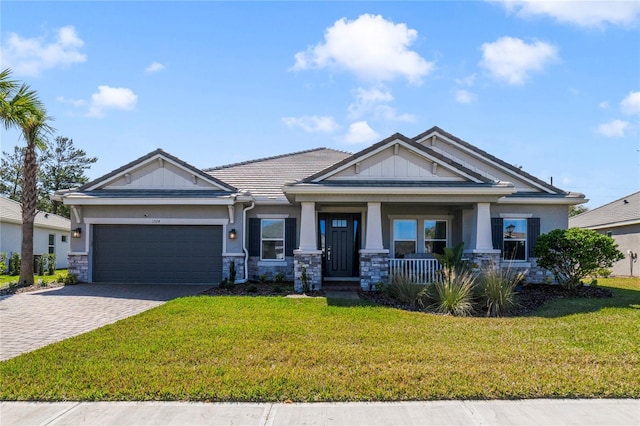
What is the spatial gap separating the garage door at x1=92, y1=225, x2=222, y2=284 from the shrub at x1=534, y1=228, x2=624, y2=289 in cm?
1007

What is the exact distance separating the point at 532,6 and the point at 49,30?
37.5 feet

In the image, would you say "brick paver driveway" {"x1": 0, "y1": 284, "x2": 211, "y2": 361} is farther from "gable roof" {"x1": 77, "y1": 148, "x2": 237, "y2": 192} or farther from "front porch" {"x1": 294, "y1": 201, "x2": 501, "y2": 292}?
"front porch" {"x1": 294, "y1": 201, "x2": 501, "y2": 292}

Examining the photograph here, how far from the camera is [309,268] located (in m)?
12.3

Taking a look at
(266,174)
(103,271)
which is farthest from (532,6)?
(103,271)

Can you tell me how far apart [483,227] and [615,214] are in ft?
50.4

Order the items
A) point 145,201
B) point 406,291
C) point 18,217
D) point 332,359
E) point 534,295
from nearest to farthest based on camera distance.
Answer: point 332,359, point 406,291, point 534,295, point 145,201, point 18,217

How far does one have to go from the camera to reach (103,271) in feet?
47.9

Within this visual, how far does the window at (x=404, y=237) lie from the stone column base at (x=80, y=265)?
10.4m

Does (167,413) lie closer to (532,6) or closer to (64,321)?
(64,321)

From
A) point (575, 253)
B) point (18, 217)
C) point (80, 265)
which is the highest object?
point (18, 217)

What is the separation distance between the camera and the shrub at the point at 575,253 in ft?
37.8

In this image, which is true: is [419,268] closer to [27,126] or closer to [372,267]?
[372,267]

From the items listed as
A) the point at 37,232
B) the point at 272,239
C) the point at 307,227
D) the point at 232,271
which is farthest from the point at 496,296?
the point at 37,232

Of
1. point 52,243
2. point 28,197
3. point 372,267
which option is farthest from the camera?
point 52,243
